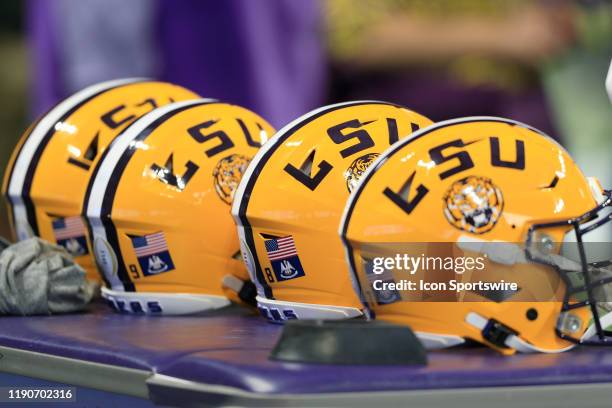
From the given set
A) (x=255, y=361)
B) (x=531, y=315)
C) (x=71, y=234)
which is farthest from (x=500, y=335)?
(x=71, y=234)

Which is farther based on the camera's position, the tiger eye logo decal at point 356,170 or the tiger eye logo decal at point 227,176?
the tiger eye logo decal at point 227,176

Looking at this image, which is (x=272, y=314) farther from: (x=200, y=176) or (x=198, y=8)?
(x=198, y=8)

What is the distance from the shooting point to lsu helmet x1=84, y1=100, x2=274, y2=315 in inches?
76.8

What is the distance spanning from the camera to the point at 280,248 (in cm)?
178

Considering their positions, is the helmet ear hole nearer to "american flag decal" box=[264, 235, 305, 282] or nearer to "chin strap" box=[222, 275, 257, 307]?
"american flag decal" box=[264, 235, 305, 282]

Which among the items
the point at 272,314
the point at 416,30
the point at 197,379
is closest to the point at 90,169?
the point at 272,314

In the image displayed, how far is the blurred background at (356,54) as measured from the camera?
3.82 metres

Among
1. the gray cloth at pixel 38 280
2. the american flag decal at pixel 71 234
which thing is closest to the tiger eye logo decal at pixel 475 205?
the gray cloth at pixel 38 280

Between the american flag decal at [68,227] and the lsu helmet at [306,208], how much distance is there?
0.43m

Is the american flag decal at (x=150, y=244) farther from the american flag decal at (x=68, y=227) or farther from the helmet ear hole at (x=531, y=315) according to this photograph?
the helmet ear hole at (x=531, y=315)

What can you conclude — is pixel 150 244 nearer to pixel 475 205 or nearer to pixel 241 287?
pixel 241 287

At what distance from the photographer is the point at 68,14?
150 inches

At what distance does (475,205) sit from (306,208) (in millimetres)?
285

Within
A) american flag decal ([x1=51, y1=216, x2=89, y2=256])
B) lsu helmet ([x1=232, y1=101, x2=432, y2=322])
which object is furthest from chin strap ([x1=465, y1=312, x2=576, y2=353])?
american flag decal ([x1=51, y1=216, x2=89, y2=256])
